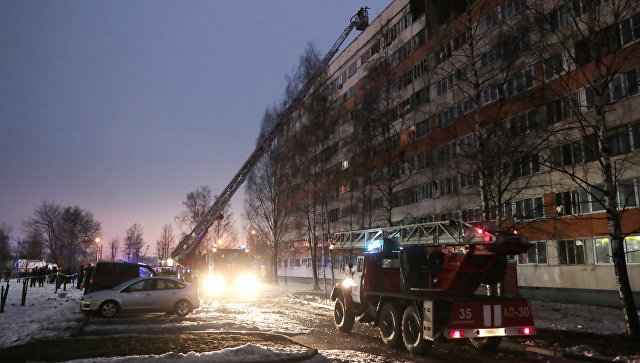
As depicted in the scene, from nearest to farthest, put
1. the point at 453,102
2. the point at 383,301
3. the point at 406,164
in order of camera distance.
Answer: the point at 383,301 < the point at 453,102 < the point at 406,164

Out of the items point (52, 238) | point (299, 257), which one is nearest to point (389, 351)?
point (299, 257)

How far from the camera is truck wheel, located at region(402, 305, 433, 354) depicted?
32.4 feet

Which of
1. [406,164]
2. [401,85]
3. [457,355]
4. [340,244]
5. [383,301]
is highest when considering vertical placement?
[401,85]

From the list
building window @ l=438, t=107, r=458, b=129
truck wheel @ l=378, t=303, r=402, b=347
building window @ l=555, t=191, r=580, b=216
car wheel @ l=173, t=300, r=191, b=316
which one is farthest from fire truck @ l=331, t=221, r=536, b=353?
building window @ l=438, t=107, r=458, b=129

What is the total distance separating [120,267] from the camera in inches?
841

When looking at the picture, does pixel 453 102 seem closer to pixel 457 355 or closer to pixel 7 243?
pixel 457 355

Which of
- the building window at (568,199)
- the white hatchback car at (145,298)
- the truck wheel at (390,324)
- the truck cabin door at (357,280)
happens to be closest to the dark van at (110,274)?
the white hatchback car at (145,298)

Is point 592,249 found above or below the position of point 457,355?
above

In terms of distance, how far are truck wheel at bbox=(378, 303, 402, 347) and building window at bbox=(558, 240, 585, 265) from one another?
16.9 m

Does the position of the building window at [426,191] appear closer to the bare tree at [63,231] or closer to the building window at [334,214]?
the building window at [334,214]

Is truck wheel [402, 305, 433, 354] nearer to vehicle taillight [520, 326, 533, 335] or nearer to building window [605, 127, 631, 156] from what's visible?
vehicle taillight [520, 326, 533, 335]

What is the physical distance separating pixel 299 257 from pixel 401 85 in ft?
94.3

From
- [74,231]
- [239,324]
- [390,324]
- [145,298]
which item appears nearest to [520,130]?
[390,324]

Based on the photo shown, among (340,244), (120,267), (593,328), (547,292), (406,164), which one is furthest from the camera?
(406,164)
